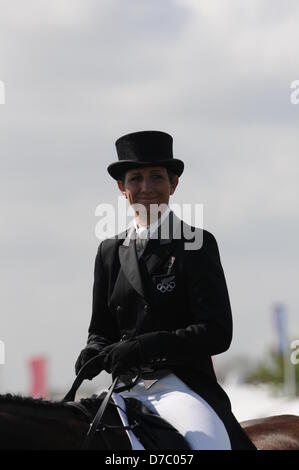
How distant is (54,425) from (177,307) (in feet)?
3.50

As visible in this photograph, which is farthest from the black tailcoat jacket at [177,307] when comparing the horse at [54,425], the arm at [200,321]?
the horse at [54,425]

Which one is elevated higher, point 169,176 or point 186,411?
point 169,176

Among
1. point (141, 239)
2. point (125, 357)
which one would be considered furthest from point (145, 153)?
point (125, 357)

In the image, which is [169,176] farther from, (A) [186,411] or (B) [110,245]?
(A) [186,411]

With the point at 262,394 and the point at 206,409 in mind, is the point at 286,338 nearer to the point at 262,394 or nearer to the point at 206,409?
the point at 262,394

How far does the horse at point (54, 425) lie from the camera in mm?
6648

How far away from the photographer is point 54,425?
6809 mm

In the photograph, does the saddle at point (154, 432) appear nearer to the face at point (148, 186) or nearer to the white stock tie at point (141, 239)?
the white stock tie at point (141, 239)

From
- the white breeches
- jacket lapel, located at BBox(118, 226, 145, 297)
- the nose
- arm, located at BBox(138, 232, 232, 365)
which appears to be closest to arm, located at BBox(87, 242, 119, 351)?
jacket lapel, located at BBox(118, 226, 145, 297)

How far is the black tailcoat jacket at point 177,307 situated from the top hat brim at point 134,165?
31 centimetres

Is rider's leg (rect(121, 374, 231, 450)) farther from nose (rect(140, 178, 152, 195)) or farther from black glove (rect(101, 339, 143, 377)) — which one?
nose (rect(140, 178, 152, 195))

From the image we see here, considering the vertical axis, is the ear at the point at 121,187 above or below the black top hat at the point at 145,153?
below

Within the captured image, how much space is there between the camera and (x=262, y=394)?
39.9 meters
